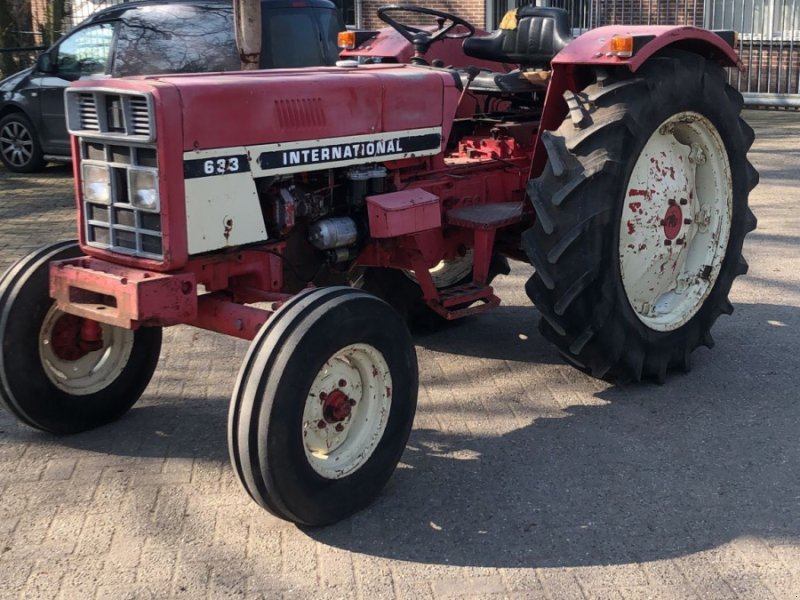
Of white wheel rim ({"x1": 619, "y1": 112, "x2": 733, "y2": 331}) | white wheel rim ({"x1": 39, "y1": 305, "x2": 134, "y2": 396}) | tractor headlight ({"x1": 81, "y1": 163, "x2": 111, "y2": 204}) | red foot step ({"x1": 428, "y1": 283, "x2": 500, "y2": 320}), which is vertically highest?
tractor headlight ({"x1": 81, "y1": 163, "x2": 111, "y2": 204})

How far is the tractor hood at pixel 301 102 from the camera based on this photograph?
3.70 m

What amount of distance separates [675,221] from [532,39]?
1.40 meters

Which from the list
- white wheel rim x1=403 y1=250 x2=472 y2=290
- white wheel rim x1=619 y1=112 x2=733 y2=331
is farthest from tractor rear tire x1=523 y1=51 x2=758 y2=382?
white wheel rim x1=403 y1=250 x2=472 y2=290

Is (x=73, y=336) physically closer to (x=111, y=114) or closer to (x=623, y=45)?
(x=111, y=114)

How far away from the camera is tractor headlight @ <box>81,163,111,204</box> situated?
3928mm

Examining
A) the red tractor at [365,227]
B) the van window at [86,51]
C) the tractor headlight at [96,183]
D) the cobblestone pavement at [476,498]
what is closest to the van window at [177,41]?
the van window at [86,51]

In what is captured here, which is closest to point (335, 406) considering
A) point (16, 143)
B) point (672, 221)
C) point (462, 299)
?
point (462, 299)

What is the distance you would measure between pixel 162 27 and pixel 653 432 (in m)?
7.35

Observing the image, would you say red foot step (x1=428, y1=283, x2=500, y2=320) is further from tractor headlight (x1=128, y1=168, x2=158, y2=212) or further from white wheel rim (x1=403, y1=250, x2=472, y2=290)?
tractor headlight (x1=128, y1=168, x2=158, y2=212)

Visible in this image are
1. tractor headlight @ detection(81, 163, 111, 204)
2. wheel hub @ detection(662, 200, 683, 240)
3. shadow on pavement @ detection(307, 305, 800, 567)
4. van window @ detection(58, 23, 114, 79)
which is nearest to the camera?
shadow on pavement @ detection(307, 305, 800, 567)

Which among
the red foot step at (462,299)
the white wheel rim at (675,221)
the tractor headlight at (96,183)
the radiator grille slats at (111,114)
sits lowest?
the red foot step at (462,299)

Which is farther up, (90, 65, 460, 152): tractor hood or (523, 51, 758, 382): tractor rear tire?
(90, 65, 460, 152): tractor hood

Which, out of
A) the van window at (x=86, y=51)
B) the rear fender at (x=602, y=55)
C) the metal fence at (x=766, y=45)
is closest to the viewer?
the rear fender at (x=602, y=55)

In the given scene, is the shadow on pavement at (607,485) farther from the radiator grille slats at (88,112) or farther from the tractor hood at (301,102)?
the radiator grille slats at (88,112)
